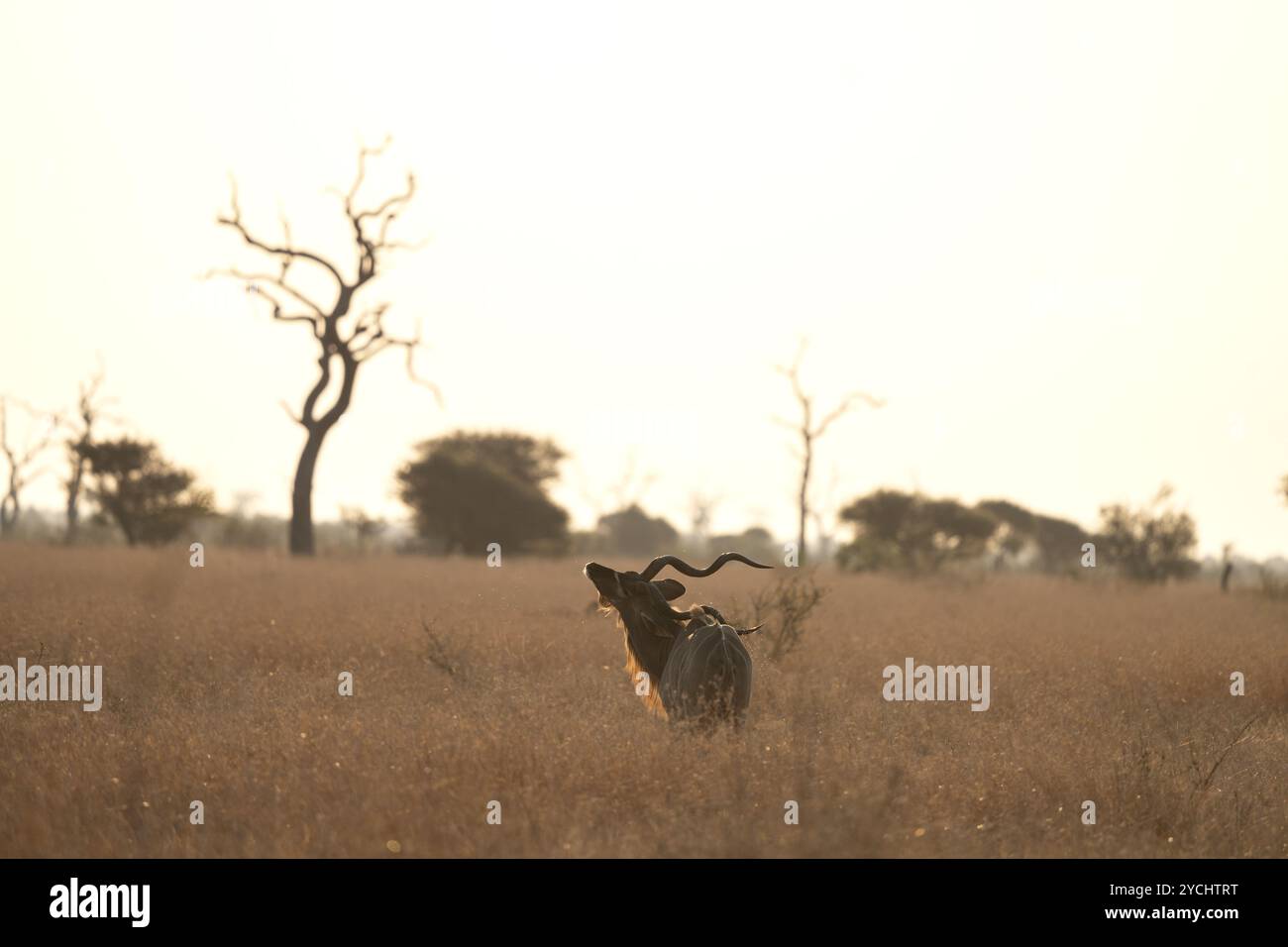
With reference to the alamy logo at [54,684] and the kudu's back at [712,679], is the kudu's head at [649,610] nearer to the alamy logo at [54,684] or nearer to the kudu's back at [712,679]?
the kudu's back at [712,679]

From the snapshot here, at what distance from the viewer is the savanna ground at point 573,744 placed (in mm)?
6129

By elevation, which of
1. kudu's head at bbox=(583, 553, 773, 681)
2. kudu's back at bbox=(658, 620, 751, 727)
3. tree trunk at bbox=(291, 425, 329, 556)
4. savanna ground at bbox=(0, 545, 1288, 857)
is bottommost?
savanna ground at bbox=(0, 545, 1288, 857)

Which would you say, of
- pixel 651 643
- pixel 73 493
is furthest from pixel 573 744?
pixel 73 493

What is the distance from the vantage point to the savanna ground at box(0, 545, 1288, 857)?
613cm

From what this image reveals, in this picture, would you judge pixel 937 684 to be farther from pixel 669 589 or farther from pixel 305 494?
pixel 305 494
